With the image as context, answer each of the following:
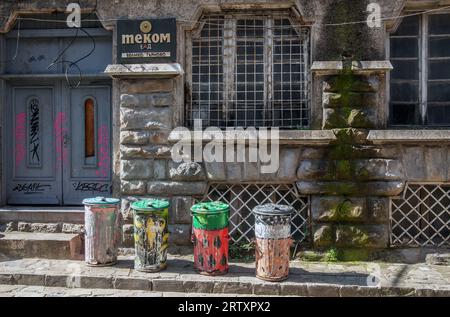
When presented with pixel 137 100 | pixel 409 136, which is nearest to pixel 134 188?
pixel 137 100

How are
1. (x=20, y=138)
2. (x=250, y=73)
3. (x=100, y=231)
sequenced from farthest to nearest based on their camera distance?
(x=20, y=138), (x=250, y=73), (x=100, y=231)

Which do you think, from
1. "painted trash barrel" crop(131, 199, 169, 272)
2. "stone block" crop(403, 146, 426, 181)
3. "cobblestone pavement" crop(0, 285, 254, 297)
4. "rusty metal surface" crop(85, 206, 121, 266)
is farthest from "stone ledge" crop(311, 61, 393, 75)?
"rusty metal surface" crop(85, 206, 121, 266)

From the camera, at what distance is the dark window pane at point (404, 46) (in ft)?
25.8

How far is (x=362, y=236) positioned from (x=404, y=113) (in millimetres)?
2147

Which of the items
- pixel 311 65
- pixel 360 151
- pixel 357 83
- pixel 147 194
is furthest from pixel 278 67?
pixel 147 194

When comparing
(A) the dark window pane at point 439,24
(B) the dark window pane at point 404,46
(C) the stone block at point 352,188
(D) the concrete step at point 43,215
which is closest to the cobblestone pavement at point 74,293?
(D) the concrete step at point 43,215

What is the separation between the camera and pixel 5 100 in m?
8.55

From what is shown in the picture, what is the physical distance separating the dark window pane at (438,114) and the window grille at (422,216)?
107 centimetres

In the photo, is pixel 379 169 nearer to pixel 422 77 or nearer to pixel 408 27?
pixel 422 77

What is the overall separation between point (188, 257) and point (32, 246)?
2.47 meters

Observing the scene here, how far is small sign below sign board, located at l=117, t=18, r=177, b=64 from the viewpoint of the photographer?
25.4 feet

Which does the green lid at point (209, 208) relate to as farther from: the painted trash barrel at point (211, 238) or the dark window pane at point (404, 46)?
the dark window pane at point (404, 46)

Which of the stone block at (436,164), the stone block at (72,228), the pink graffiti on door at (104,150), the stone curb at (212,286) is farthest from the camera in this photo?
the pink graffiti on door at (104,150)

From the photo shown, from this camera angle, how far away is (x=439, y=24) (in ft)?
25.6
